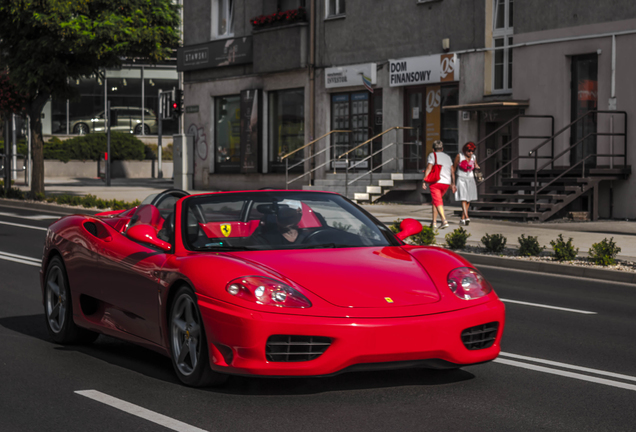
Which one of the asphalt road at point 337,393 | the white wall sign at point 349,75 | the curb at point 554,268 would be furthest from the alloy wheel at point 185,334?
the white wall sign at point 349,75

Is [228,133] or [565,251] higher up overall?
[228,133]

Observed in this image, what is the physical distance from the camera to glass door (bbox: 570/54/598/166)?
22391 mm

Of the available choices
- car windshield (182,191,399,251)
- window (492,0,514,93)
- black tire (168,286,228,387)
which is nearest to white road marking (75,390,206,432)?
black tire (168,286,228,387)

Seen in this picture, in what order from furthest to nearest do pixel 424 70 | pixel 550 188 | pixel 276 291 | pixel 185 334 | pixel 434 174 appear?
pixel 424 70
pixel 550 188
pixel 434 174
pixel 185 334
pixel 276 291

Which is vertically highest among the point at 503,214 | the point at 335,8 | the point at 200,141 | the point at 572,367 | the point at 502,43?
the point at 335,8

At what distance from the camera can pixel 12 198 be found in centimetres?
2969

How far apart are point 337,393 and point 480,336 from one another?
0.90 metres

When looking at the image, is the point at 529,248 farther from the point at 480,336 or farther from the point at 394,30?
the point at 394,30

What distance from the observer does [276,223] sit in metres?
6.46

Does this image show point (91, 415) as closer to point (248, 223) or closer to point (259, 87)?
point (248, 223)

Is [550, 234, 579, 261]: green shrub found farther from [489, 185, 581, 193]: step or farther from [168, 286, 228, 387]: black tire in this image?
[168, 286, 228, 387]: black tire

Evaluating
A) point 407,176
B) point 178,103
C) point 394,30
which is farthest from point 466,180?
point 178,103

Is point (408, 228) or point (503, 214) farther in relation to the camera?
point (503, 214)

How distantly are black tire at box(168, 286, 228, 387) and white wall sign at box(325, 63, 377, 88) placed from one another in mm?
22889
